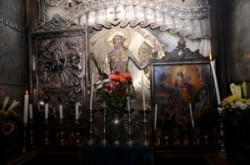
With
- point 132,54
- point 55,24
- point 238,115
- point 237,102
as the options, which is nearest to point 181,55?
point 132,54

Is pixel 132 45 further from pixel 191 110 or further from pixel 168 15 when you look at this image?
pixel 191 110

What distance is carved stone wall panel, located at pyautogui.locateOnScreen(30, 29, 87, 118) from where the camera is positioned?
12.6 ft

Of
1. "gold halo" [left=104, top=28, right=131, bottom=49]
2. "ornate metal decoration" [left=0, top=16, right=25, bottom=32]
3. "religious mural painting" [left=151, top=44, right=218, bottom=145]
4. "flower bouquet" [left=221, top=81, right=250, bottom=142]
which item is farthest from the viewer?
"gold halo" [left=104, top=28, right=131, bottom=49]

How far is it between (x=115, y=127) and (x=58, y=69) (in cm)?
165

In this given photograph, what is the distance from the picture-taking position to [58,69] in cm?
390

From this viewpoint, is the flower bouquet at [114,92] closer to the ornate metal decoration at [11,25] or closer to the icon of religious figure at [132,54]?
the icon of religious figure at [132,54]

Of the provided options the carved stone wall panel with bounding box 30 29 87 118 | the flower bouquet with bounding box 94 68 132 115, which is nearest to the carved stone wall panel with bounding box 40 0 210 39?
the carved stone wall panel with bounding box 30 29 87 118

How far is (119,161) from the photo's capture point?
8.74 feet

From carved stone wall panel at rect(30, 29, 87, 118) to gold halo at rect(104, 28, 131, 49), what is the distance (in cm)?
43

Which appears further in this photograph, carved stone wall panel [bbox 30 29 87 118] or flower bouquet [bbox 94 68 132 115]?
carved stone wall panel [bbox 30 29 87 118]

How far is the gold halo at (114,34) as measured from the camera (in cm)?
396

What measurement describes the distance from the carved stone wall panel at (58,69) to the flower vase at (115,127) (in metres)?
1.13

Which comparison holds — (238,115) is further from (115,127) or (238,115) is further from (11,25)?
(11,25)

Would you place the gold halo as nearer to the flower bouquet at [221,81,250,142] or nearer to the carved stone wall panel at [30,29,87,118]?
the carved stone wall panel at [30,29,87,118]
